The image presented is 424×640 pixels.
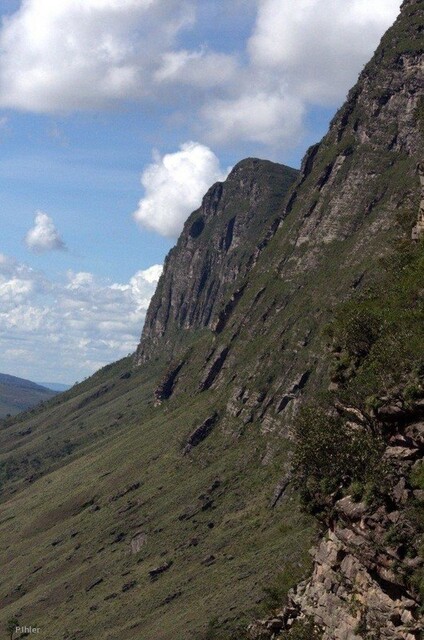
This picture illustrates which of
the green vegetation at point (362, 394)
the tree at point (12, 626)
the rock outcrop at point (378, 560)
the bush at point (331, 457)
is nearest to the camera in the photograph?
the rock outcrop at point (378, 560)

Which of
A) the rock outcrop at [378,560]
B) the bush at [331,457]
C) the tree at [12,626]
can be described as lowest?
the tree at [12,626]

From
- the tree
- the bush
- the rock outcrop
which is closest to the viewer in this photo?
the rock outcrop

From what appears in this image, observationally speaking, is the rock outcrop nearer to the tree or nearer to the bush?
the bush

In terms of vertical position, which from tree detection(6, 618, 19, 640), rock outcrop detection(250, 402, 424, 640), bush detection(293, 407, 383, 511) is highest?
bush detection(293, 407, 383, 511)

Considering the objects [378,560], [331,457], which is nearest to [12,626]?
[331,457]

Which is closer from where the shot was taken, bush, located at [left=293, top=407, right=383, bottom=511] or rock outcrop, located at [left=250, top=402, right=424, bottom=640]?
rock outcrop, located at [left=250, top=402, right=424, bottom=640]

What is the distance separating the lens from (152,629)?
520 feet

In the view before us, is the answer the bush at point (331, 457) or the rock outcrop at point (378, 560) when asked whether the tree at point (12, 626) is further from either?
the rock outcrop at point (378, 560)

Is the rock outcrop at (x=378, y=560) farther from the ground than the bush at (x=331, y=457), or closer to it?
closer to it

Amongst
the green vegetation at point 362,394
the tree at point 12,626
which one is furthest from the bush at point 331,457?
the tree at point 12,626

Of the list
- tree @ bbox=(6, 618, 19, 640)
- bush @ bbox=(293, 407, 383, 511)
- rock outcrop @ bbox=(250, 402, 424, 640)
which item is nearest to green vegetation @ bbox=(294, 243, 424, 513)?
bush @ bbox=(293, 407, 383, 511)

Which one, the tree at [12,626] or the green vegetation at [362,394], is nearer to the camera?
the green vegetation at [362,394]

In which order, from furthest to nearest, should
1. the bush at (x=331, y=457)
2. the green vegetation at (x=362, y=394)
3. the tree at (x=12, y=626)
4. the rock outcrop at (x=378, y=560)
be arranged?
the tree at (x=12, y=626) → the bush at (x=331, y=457) → the green vegetation at (x=362, y=394) → the rock outcrop at (x=378, y=560)

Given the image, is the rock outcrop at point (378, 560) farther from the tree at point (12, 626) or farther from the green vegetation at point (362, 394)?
the tree at point (12, 626)
